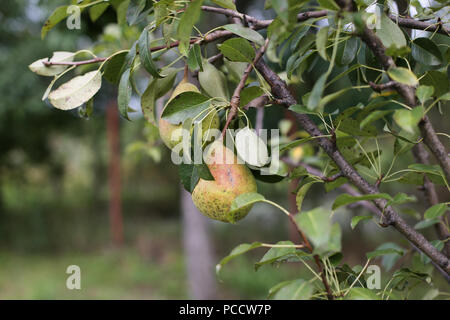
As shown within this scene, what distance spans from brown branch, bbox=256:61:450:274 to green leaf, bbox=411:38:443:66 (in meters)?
0.22

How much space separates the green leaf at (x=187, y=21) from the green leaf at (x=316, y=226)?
26 centimetres

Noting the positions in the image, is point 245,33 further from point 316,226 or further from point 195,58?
point 316,226

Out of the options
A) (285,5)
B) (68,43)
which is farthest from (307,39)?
(68,43)

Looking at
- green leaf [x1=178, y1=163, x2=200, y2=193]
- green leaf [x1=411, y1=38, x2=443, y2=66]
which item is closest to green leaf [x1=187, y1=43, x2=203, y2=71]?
green leaf [x1=178, y1=163, x2=200, y2=193]

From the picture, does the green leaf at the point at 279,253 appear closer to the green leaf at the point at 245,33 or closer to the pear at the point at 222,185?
the pear at the point at 222,185

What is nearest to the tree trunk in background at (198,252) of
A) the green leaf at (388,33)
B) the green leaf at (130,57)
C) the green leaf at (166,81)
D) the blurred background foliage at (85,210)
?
the blurred background foliage at (85,210)

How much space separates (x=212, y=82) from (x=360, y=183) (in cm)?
27

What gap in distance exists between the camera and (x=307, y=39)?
0.67 metres

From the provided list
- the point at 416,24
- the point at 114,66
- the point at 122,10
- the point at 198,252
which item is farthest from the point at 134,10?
the point at 198,252

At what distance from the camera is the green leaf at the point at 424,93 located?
18.6 inches

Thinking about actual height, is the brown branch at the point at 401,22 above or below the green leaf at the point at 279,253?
above

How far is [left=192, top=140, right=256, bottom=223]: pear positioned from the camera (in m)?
0.59

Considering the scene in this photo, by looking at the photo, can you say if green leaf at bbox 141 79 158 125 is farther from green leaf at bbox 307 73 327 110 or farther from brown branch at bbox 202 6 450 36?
green leaf at bbox 307 73 327 110
